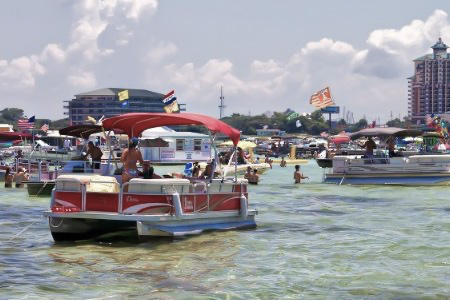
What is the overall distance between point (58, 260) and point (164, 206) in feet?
8.40

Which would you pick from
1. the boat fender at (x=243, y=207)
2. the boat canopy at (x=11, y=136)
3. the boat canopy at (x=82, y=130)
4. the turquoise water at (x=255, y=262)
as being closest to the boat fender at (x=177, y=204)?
the turquoise water at (x=255, y=262)

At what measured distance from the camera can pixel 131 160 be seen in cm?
1845

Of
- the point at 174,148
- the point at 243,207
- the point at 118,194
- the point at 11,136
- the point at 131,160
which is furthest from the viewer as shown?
the point at 174,148

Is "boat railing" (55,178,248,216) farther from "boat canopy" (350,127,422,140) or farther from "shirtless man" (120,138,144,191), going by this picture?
"boat canopy" (350,127,422,140)

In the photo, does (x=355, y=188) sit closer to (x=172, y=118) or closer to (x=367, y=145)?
(x=367, y=145)

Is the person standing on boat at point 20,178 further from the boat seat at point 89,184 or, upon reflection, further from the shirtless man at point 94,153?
the boat seat at point 89,184

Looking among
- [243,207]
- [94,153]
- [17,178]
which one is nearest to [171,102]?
[17,178]

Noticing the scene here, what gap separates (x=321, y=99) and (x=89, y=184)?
3638 cm

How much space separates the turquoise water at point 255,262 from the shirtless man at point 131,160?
1477mm

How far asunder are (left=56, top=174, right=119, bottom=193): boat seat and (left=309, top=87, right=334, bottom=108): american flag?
35.8m

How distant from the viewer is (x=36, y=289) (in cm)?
1374

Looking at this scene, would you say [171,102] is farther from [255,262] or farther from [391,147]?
[255,262]

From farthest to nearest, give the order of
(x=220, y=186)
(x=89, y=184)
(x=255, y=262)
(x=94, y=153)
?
(x=94, y=153) < (x=220, y=186) < (x=89, y=184) < (x=255, y=262)

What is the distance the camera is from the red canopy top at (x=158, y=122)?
18.6m
